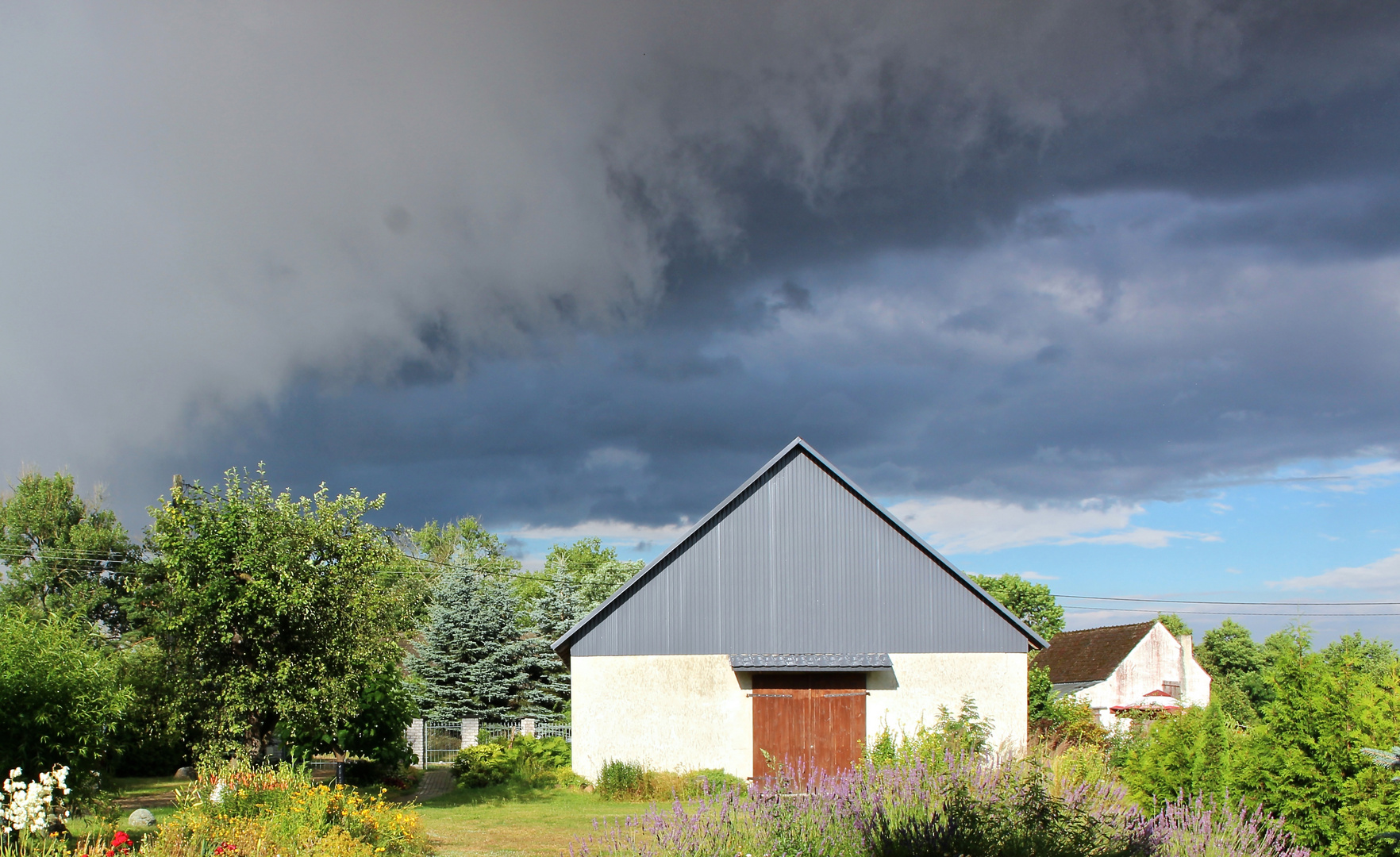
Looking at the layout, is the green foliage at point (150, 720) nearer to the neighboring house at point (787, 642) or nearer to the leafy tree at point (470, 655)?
the neighboring house at point (787, 642)

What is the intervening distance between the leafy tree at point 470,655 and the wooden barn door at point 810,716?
54.1ft

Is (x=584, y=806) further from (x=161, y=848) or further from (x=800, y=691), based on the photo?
(x=161, y=848)

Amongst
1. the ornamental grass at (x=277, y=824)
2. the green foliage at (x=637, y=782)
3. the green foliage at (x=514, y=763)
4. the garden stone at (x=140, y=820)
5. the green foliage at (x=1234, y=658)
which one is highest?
the ornamental grass at (x=277, y=824)

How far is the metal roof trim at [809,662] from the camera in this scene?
21.4 meters

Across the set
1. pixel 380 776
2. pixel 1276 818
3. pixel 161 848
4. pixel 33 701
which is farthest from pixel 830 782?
pixel 380 776

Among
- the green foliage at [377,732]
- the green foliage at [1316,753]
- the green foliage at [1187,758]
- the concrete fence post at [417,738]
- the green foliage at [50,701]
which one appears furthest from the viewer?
the concrete fence post at [417,738]

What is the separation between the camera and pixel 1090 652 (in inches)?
1775

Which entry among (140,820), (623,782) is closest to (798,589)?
(623,782)

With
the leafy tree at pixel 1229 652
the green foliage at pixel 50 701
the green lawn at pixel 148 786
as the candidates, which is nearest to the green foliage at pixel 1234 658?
the leafy tree at pixel 1229 652

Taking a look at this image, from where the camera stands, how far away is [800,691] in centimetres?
2197

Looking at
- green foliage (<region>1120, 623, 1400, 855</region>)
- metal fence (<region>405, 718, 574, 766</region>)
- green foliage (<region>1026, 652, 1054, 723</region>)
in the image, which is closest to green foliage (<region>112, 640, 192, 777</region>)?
metal fence (<region>405, 718, 574, 766</region>)

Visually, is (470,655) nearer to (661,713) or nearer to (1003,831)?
(661,713)

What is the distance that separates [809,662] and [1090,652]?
95.3 feet

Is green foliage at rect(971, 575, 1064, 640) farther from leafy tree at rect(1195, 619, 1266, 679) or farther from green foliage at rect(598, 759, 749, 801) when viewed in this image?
green foliage at rect(598, 759, 749, 801)
